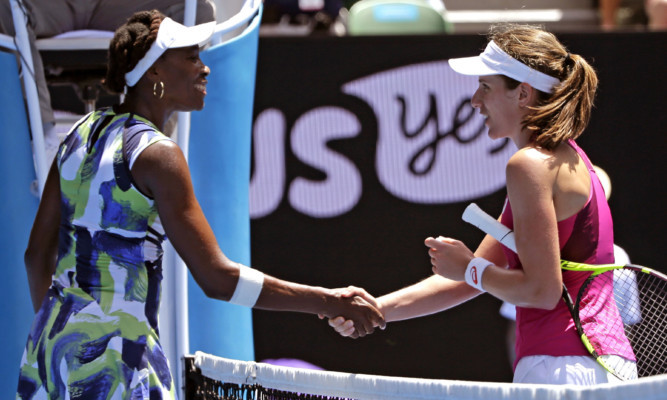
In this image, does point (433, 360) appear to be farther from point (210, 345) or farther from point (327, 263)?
point (210, 345)

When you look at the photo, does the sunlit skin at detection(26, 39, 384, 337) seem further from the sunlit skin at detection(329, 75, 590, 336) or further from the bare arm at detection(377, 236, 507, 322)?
the sunlit skin at detection(329, 75, 590, 336)

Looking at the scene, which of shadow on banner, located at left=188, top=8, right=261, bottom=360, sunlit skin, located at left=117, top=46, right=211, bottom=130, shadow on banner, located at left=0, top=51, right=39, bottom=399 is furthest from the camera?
shadow on banner, located at left=188, top=8, right=261, bottom=360

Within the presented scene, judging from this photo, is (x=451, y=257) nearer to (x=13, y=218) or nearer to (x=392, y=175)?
(x=13, y=218)

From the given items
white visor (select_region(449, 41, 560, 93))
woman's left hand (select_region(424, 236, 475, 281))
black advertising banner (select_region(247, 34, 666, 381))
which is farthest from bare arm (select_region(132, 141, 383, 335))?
black advertising banner (select_region(247, 34, 666, 381))

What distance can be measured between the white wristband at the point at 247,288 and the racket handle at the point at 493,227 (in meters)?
0.57

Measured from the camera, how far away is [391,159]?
5527mm

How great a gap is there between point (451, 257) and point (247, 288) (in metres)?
0.55

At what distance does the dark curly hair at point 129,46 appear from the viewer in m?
2.49

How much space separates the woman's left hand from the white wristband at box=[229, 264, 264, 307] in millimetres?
462

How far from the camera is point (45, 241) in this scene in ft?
8.10

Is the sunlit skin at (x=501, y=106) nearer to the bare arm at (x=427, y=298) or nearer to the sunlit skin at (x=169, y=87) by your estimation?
Answer: the bare arm at (x=427, y=298)

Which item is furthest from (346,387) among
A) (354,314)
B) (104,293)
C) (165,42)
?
(165,42)

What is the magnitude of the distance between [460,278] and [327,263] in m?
A: 3.11

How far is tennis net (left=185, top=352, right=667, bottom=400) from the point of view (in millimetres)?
1727
